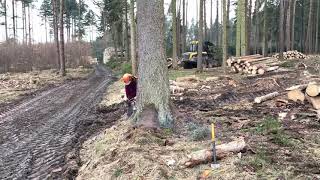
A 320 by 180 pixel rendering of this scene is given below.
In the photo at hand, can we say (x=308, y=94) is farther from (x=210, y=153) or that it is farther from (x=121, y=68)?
(x=121, y=68)

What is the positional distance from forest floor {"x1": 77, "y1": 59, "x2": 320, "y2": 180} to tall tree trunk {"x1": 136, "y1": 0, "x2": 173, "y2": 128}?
0.49m

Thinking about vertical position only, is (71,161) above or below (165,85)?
below

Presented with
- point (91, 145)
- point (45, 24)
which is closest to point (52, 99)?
point (91, 145)

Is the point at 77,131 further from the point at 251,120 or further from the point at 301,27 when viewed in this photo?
the point at 301,27

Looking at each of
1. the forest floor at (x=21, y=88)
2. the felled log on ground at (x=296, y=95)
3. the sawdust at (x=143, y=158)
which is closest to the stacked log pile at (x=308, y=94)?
the felled log on ground at (x=296, y=95)

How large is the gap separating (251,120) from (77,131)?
4418 mm

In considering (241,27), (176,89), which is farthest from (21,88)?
(241,27)

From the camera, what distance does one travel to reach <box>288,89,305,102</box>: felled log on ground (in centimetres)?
1038

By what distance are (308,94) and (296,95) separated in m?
0.46

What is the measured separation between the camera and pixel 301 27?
56.8 meters

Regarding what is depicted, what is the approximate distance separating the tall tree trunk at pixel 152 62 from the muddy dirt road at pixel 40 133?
2.01 m

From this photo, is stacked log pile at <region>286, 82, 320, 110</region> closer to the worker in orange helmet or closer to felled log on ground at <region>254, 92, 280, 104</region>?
felled log on ground at <region>254, 92, 280, 104</region>

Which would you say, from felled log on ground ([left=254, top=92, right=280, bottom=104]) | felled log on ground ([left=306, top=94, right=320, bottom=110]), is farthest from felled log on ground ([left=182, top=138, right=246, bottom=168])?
felled log on ground ([left=254, top=92, right=280, bottom=104])

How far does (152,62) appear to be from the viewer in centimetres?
830
